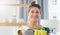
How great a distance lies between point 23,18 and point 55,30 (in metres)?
0.55

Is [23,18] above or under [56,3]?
under

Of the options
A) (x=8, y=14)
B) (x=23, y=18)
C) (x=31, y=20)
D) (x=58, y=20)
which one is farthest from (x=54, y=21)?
(x=8, y=14)

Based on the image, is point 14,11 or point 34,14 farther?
point 14,11

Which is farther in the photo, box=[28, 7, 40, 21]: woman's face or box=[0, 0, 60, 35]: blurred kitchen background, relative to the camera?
box=[0, 0, 60, 35]: blurred kitchen background

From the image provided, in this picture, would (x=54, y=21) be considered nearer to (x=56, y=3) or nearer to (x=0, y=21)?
(x=56, y=3)

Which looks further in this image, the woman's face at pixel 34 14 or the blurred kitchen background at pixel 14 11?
the blurred kitchen background at pixel 14 11

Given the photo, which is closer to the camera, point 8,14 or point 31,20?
point 31,20

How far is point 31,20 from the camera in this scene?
97cm

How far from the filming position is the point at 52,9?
5.35 ft

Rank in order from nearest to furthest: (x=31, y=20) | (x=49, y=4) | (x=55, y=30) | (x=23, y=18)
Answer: (x=31, y=20) → (x=55, y=30) → (x=49, y=4) → (x=23, y=18)

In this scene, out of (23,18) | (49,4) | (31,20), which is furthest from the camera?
(23,18)

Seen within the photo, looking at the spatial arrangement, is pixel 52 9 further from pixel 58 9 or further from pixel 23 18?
pixel 23 18

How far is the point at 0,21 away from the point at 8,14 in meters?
0.17

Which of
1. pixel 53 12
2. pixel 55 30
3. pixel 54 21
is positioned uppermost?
pixel 53 12
